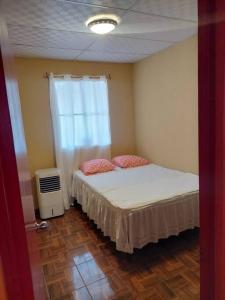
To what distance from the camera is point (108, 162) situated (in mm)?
3695

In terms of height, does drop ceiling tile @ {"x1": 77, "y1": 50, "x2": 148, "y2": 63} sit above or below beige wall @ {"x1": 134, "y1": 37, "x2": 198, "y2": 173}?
above

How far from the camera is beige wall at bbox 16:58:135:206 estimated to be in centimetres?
332

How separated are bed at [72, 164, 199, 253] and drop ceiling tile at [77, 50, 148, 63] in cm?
186

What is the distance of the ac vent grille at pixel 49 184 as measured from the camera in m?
3.21

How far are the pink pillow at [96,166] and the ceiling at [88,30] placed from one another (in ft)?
5.46

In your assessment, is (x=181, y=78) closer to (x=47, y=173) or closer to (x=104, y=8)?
(x=104, y=8)

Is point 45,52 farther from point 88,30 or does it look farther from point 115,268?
point 115,268

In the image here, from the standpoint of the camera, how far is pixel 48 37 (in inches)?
97.0

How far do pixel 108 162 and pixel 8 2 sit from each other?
100.0 inches

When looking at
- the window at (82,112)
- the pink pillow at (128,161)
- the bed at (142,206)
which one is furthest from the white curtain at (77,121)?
the bed at (142,206)

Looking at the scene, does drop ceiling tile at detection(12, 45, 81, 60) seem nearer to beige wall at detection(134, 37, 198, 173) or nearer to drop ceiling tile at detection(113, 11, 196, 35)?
drop ceiling tile at detection(113, 11, 196, 35)

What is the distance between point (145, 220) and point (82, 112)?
2198 millimetres

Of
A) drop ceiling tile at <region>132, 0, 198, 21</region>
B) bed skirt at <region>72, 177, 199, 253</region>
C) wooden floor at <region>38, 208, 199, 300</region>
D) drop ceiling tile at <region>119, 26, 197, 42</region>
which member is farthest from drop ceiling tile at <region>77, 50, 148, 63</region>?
wooden floor at <region>38, 208, 199, 300</region>

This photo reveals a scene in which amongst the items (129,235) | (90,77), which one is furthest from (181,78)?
(129,235)
